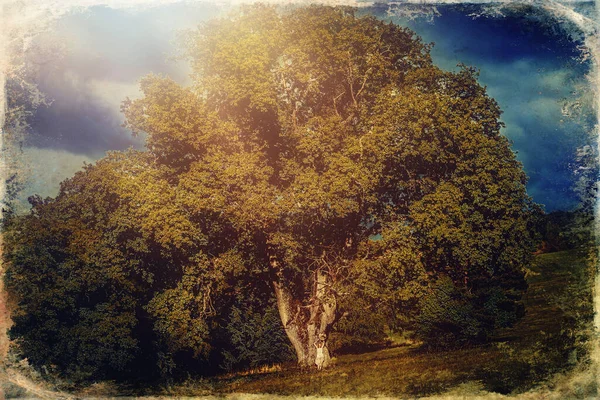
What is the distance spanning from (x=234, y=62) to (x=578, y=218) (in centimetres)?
1003

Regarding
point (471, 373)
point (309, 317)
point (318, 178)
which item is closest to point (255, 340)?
point (309, 317)

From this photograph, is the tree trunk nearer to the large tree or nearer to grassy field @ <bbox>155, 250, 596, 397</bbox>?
the large tree

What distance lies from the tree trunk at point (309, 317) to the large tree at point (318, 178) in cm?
6

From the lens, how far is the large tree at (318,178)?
39.3 ft

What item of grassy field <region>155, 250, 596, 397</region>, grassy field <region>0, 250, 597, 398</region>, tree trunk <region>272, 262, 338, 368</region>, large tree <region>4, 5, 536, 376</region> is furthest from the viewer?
Answer: tree trunk <region>272, 262, 338, 368</region>

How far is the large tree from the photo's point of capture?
12.0 meters

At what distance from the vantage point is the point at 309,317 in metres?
14.8

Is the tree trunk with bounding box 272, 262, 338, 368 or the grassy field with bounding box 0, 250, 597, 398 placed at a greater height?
the tree trunk with bounding box 272, 262, 338, 368

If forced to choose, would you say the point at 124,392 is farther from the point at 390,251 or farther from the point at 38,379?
the point at 390,251

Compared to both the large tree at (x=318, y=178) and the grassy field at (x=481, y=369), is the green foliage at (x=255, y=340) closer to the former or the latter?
the large tree at (x=318, y=178)

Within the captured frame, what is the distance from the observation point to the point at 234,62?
40.4 ft

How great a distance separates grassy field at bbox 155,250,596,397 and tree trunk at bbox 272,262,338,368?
1.12 m

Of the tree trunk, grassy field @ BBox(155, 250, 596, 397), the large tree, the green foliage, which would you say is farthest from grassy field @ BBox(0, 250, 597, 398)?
the green foliage

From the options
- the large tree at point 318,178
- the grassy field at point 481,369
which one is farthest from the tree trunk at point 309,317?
the grassy field at point 481,369
